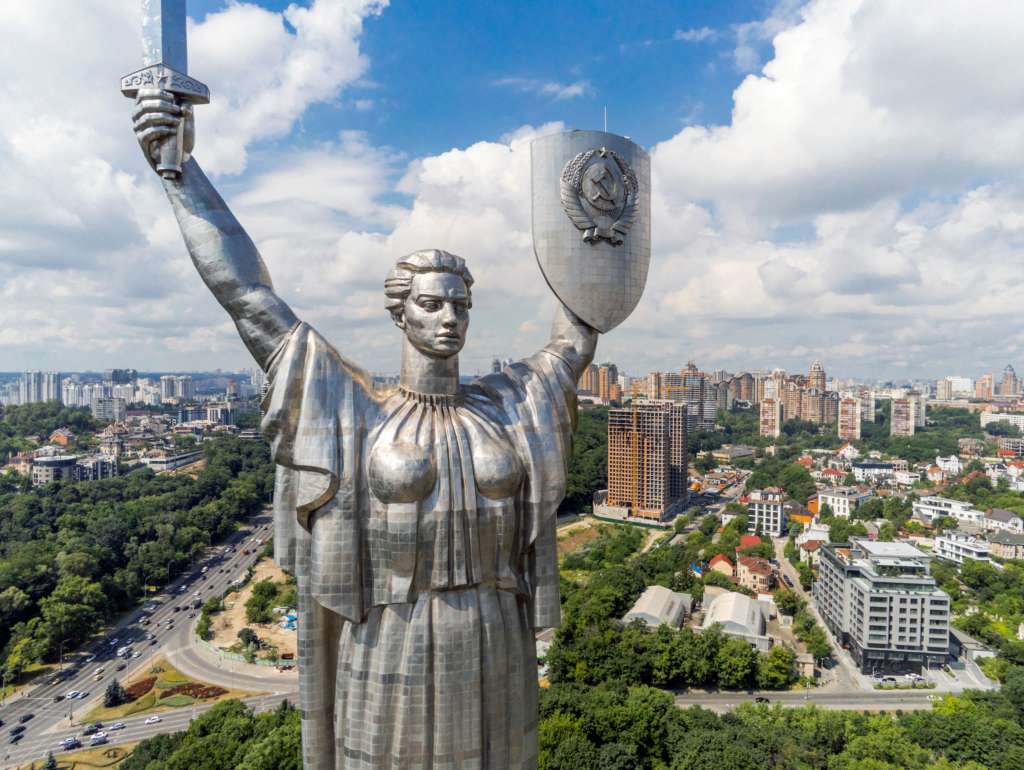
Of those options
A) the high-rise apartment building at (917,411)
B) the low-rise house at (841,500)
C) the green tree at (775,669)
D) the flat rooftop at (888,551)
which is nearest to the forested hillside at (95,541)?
the green tree at (775,669)

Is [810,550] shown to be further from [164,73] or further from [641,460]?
[164,73]

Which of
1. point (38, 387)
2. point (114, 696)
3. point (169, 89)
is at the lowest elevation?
point (114, 696)

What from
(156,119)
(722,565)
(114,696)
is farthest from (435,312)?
(722,565)

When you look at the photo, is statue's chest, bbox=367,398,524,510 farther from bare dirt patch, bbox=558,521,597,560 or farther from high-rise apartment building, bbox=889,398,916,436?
high-rise apartment building, bbox=889,398,916,436

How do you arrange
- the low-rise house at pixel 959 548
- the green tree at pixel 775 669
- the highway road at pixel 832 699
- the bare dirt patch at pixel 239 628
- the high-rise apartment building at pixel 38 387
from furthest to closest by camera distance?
the high-rise apartment building at pixel 38 387 → the low-rise house at pixel 959 548 → the bare dirt patch at pixel 239 628 → the green tree at pixel 775 669 → the highway road at pixel 832 699

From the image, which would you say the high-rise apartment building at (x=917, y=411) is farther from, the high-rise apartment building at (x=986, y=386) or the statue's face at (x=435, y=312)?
the statue's face at (x=435, y=312)

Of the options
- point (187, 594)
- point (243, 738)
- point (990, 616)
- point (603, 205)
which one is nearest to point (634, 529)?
point (990, 616)

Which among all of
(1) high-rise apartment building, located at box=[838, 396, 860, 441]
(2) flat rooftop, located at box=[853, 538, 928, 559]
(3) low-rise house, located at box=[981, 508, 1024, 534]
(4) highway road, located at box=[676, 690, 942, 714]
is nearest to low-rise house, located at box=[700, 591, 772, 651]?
(4) highway road, located at box=[676, 690, 942, 714]
